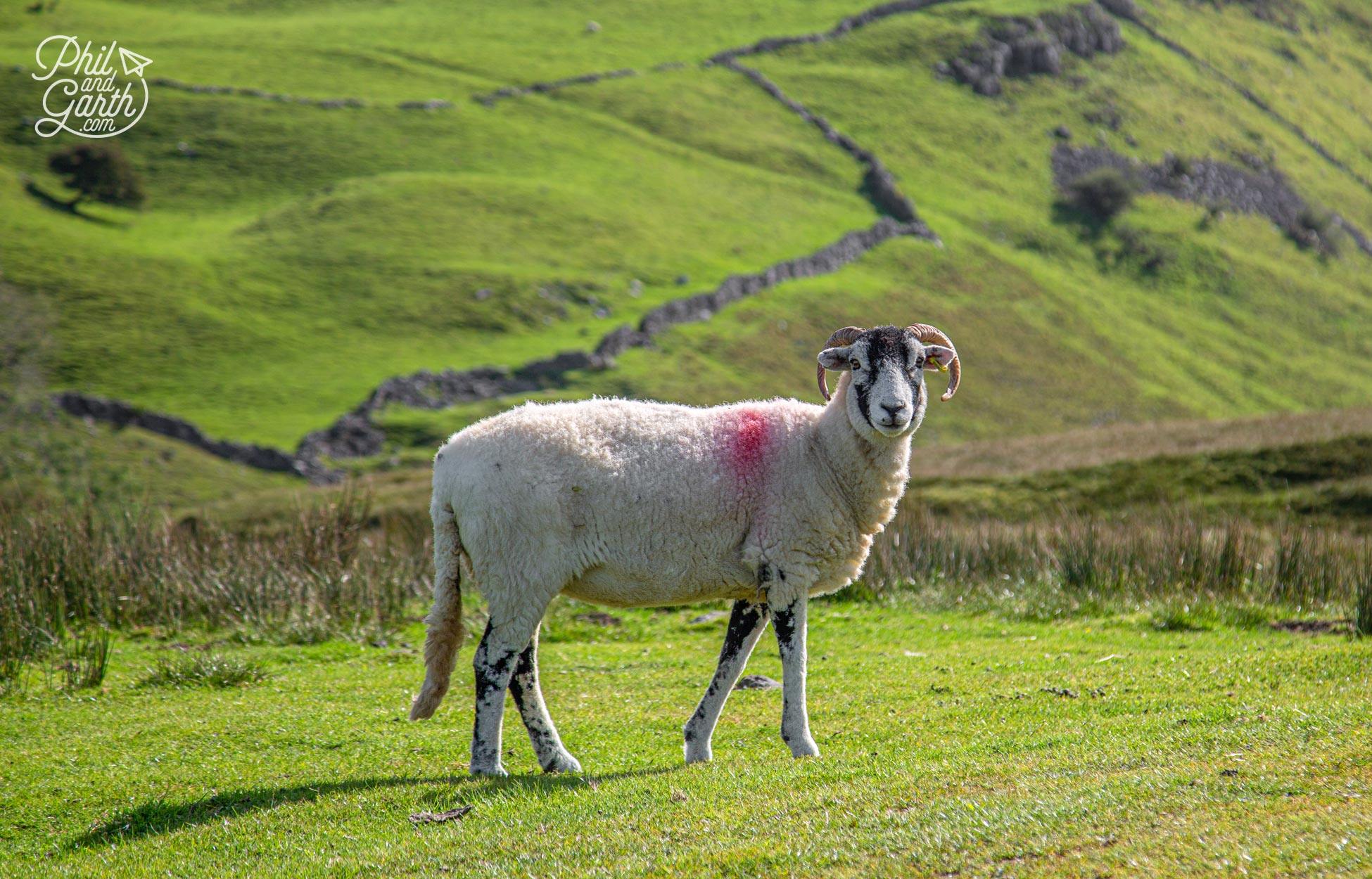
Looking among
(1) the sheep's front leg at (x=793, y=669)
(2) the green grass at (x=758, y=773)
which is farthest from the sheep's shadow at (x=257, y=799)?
(1) the sheep's front leg at (x=793, y=669)

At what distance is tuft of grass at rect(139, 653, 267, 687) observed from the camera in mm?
13000

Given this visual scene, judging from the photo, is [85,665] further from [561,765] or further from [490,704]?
[561,765]

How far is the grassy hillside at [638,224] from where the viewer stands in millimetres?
64625

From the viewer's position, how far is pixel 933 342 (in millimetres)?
10453

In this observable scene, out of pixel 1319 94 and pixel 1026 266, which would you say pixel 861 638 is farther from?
pixel 1319 94

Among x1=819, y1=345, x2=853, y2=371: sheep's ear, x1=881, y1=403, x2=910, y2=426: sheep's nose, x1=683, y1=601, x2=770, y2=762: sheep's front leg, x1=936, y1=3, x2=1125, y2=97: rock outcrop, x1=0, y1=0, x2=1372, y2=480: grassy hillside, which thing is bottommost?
x1=0, y1=0, x2=1372, y2=480: grassy hillside

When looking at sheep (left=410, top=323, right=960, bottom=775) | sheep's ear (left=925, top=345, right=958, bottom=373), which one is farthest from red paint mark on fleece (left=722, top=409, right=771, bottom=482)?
sheep's ear (left=925, top=345, right=958, bottom=373)

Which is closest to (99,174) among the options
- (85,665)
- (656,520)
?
(85,665)

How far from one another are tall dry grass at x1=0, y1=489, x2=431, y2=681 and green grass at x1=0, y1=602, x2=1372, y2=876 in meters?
1.65

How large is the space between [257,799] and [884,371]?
19.0 ft

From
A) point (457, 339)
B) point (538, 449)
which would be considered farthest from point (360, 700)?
point (457, 339)

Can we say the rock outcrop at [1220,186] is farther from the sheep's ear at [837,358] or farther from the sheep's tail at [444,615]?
the sheep's tail at [444,615]

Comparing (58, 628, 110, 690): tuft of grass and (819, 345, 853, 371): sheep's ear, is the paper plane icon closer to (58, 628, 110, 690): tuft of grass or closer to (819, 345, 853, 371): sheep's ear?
(58, 628, 110, 690): tuft of grass

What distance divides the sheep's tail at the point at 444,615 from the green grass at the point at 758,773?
31.7 inches
